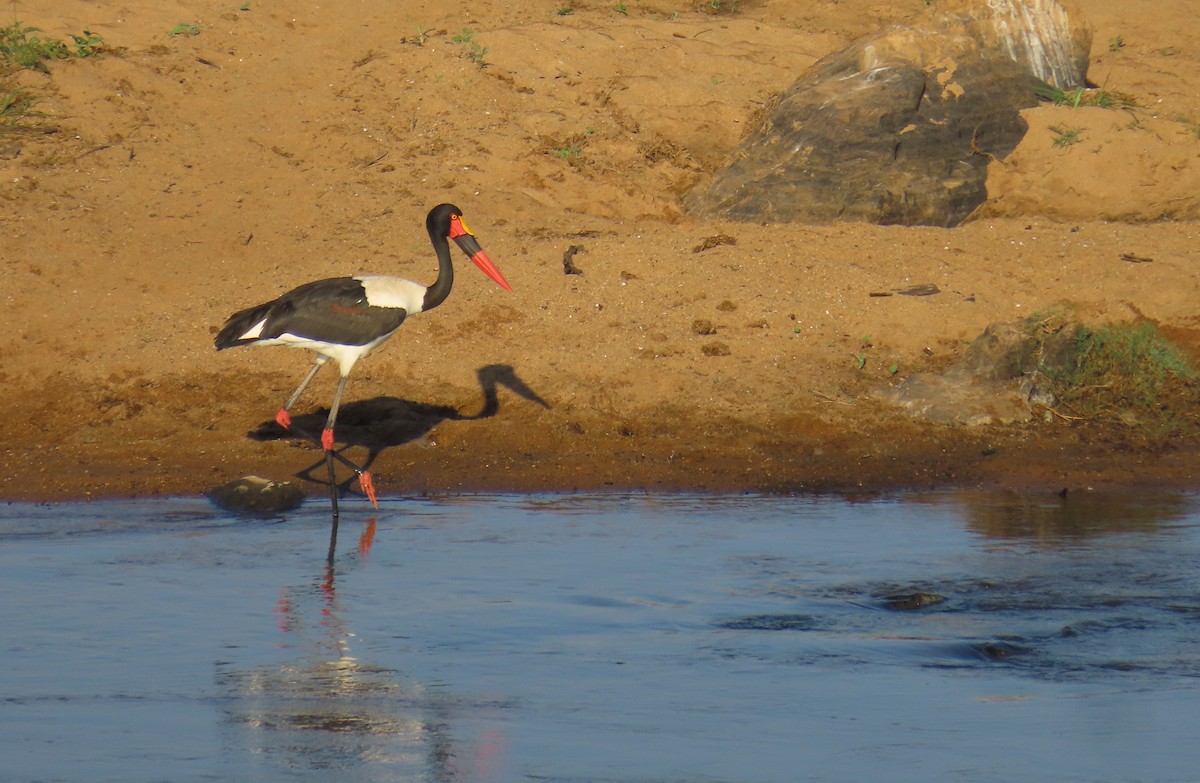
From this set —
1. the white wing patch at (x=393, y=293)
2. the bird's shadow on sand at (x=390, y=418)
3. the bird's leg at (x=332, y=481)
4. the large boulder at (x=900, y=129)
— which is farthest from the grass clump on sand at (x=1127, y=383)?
the bird's leg at (x=332, y=481)

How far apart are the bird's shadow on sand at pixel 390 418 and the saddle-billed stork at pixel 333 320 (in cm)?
56

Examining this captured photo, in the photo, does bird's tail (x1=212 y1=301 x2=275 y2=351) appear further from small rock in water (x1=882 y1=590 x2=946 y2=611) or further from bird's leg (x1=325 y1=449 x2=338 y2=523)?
small rock in water (x1=882 y1=590 x2=946 y2=611)

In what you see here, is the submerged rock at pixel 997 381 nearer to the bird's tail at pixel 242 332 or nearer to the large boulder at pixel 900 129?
the large boulder at pixel 900 129

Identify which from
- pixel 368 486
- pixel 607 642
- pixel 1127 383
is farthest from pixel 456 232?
pixel 607 642

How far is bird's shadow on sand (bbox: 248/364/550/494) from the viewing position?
9.87 meters

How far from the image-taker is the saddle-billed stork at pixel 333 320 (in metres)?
8.84

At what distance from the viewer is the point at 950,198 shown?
40.9 feet

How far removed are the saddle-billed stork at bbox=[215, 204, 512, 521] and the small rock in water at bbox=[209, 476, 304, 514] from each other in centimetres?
27

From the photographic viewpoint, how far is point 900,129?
496 inches

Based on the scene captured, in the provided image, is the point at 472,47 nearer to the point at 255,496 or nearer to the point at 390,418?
the point at 390,418

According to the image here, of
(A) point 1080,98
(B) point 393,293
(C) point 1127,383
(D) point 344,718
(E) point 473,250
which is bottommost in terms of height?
(D) point 344,718

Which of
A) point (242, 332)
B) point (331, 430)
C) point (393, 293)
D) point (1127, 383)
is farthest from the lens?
point (1127, 383)

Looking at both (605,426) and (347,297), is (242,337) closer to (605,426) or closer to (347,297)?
(347,297)

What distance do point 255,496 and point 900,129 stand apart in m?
6.32
